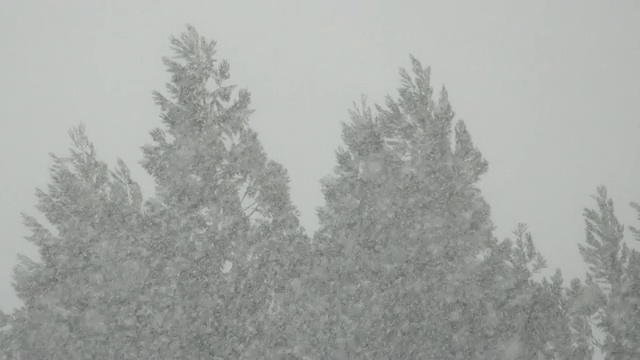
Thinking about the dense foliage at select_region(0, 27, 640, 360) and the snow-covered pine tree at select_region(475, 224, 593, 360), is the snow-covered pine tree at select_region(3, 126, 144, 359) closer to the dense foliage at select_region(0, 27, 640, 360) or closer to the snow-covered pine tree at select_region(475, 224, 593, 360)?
the dense foliage at select_region(0, 27, 640, 360)

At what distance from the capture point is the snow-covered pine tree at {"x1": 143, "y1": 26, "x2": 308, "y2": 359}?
1225cm

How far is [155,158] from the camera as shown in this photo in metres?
13.1

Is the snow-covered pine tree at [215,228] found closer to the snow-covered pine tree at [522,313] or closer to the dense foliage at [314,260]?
the dense foliage at [314,260]

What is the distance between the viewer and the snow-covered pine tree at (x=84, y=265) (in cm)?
1427

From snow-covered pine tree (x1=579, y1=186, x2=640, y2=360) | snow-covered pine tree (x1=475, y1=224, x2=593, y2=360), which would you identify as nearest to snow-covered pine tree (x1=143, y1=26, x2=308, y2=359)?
snow-covered pine tree (x1=475, y1=224, x2=593, y2=360)

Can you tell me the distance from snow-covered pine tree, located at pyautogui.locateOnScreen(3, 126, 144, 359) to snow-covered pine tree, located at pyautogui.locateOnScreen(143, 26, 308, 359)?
143 centimetres

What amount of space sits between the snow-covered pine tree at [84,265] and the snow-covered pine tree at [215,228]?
1.43 metres

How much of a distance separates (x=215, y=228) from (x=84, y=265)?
4786mm

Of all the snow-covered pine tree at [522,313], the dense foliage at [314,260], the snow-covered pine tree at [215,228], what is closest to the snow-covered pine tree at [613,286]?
the dense foliage at [314,260]

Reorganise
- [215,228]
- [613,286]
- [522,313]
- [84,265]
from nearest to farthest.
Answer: [215,228] < [522,313] < [613,286] < [84,265]

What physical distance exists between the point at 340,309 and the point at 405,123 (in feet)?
16.5

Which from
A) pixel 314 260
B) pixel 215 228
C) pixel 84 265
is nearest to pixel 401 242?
pixel 314 260

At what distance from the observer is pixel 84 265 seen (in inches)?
596

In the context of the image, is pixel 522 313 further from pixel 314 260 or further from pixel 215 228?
pixel 215 228
